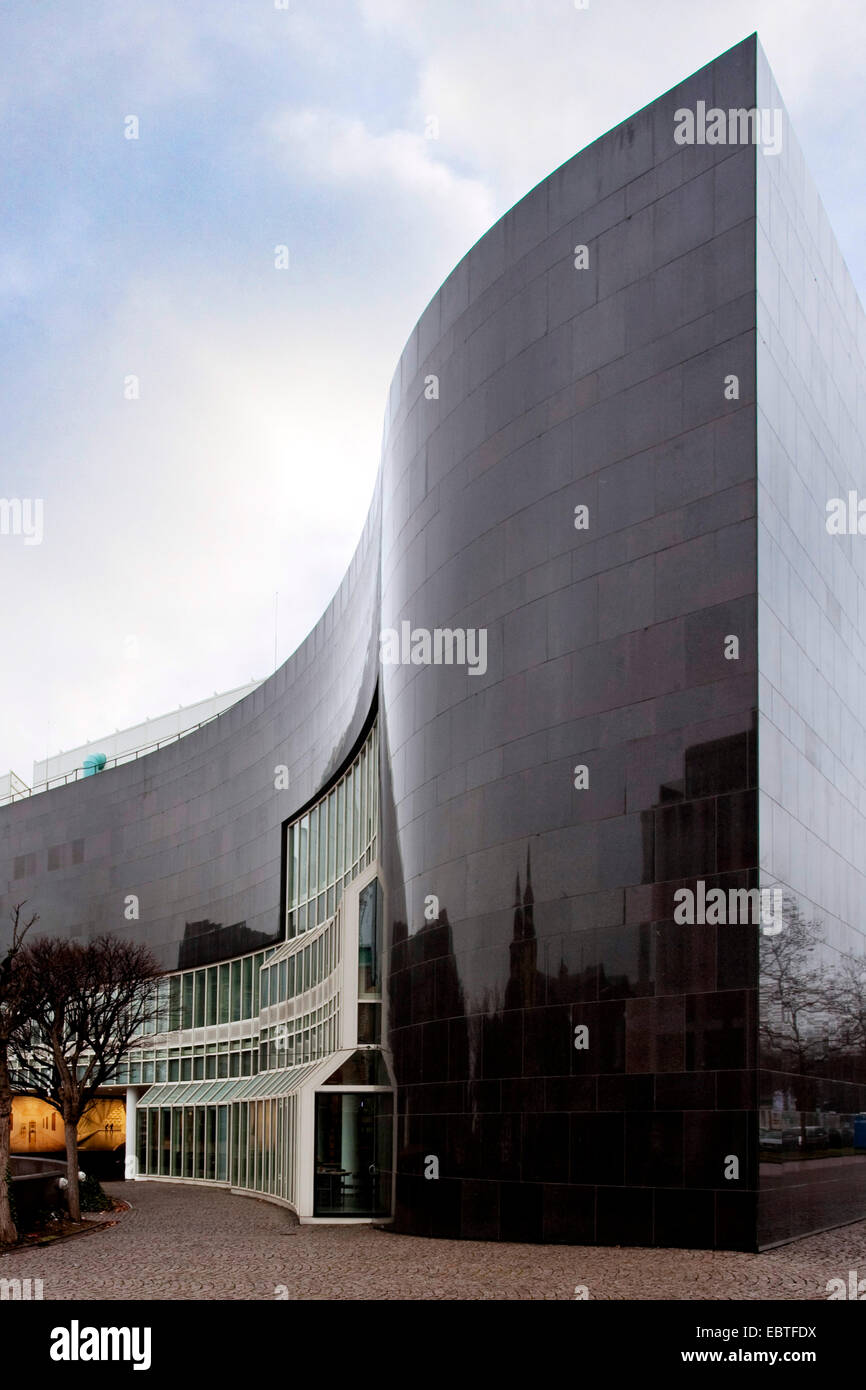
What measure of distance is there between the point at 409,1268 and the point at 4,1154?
8684 mm

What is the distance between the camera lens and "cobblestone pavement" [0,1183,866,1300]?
17.5 m

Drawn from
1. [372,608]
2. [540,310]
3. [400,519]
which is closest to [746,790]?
[540,310]

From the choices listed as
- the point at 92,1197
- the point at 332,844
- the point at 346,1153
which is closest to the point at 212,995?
the point at 332,844

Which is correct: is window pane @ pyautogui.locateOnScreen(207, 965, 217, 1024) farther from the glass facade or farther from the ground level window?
the ground level window

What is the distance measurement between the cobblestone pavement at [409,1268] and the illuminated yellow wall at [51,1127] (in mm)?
41071

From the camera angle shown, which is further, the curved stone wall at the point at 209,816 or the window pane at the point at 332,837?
the window pane at the point at 332,837

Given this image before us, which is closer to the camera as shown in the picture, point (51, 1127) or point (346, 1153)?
point (346, 1153)

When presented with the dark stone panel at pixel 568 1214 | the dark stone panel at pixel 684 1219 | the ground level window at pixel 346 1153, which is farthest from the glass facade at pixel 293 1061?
the dark stone panel at pixel 684 1219

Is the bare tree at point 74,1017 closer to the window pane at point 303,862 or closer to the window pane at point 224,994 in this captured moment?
the window pane at point 303,862

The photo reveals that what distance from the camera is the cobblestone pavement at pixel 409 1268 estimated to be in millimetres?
17516

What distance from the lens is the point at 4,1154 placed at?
25.8m

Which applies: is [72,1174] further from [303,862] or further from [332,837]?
[303,862]
